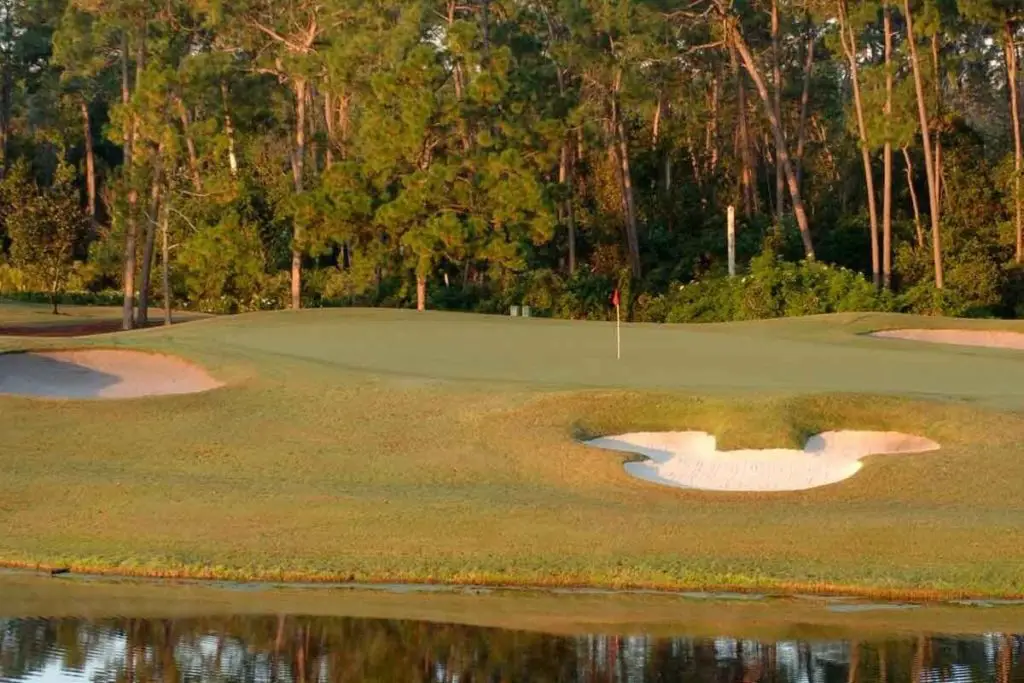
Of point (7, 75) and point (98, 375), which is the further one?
point (7, 75)

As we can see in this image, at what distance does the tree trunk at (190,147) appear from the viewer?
50906 millimetres

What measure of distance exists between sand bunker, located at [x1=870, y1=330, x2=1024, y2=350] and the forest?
1545 cm

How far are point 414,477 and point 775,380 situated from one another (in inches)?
325

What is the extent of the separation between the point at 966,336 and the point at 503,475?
66.9 ft

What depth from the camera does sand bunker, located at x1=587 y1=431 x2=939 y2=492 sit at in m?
19.0

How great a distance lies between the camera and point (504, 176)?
5362cm

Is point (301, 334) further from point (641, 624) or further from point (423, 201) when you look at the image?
point (423, 201)

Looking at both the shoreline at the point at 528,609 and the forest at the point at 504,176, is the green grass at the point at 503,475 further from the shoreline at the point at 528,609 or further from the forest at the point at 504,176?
the forest at the point at 504,176

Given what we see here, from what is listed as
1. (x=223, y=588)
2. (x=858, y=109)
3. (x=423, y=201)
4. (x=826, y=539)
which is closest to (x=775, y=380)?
(x=826, y=539)

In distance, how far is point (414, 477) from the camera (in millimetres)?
18828

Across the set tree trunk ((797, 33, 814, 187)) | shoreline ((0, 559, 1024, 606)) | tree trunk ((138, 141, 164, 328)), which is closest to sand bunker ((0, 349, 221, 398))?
shoreline ((0, 559, 1024, 606))

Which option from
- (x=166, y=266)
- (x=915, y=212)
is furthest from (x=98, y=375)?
(x=915, y=212)

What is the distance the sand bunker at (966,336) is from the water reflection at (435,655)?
2456 centimetres

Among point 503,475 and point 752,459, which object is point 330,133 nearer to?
point 752,459
